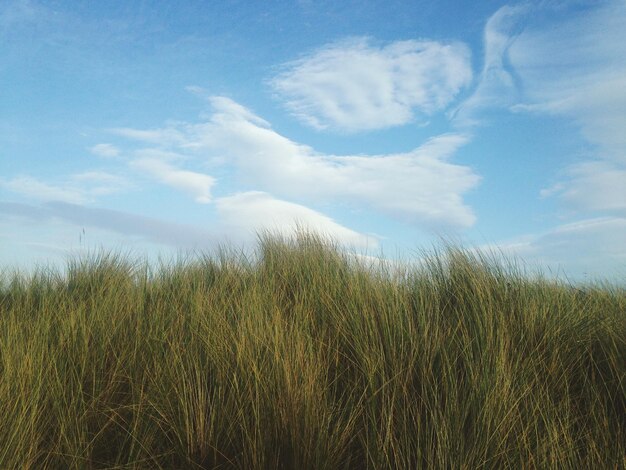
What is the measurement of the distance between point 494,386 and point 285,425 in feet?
3.07

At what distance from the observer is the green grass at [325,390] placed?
221 cm

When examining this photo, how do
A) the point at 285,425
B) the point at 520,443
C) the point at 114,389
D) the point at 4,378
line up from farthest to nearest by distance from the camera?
1. the point at 114,389
2. the point at 4,378
3. the point at 285,425
4. the point at 520,443

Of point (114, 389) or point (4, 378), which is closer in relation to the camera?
point (4, 378)

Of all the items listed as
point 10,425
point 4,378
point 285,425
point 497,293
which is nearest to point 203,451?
point 285,425

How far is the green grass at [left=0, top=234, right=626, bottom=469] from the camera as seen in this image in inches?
87.1

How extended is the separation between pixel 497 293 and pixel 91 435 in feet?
9.57

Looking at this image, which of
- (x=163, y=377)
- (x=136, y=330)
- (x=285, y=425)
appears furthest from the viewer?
(x=136, y=330)

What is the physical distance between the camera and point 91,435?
8.57 feet

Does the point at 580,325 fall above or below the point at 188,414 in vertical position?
above

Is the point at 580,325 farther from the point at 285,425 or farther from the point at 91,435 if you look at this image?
the point at 91,435

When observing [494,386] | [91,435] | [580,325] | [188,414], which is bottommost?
Result: [91,435]

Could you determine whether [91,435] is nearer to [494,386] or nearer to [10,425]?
[10,425]

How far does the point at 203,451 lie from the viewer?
2324mm

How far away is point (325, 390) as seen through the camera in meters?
2.53
